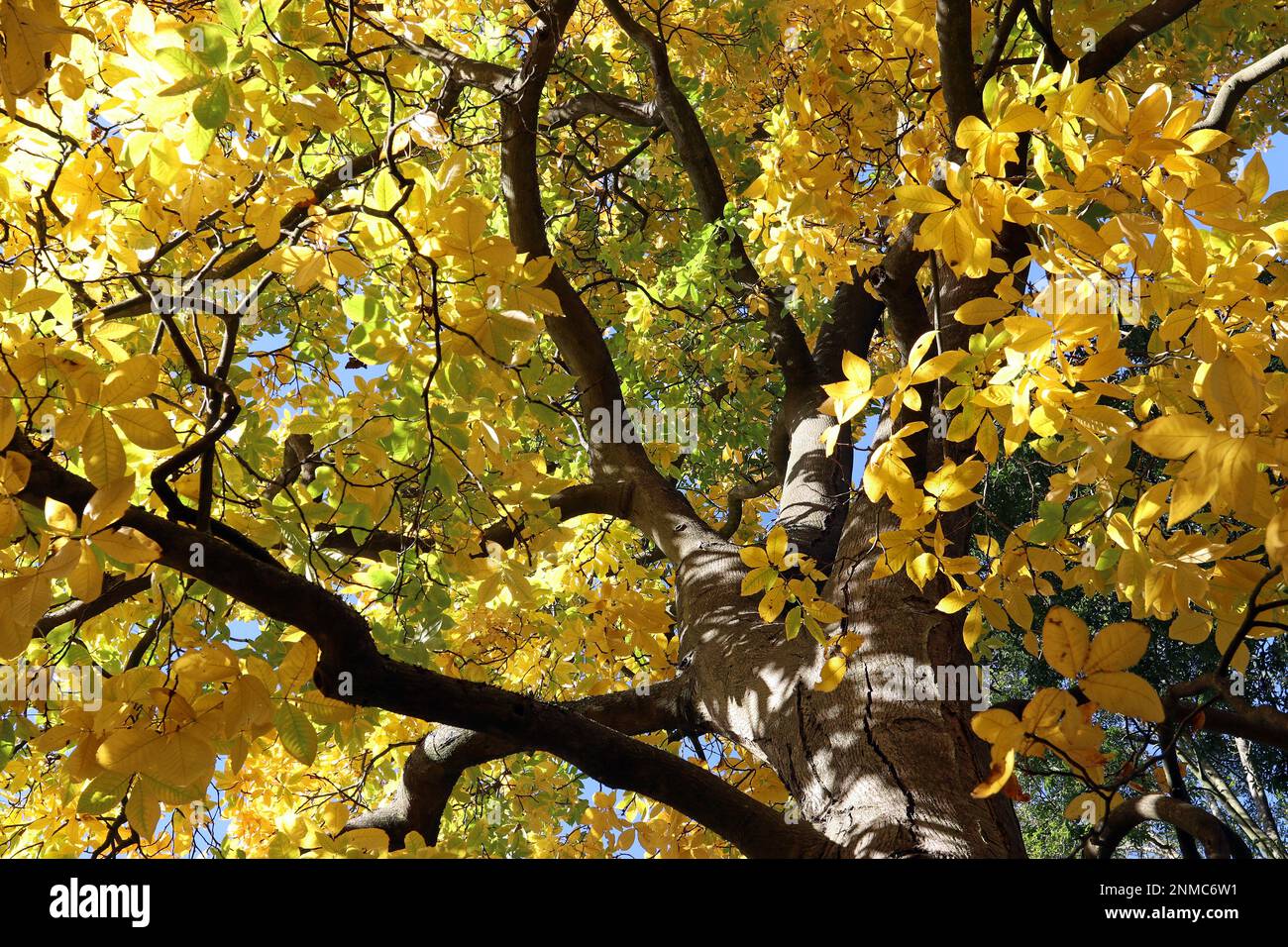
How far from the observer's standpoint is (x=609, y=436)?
481 cm

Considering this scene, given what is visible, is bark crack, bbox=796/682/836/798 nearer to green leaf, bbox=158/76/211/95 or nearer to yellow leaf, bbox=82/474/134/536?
yellow leaf, bbox=82/474/134/536

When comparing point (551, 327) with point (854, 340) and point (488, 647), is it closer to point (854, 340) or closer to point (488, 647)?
point (488, 647)

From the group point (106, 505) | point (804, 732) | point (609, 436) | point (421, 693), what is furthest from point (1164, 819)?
point (609, 436)

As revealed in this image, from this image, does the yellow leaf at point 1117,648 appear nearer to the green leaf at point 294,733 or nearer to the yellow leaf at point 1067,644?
the yellow leaf at point 1067,644

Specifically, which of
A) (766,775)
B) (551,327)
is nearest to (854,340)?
(551,327)

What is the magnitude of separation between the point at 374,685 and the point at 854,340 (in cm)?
473

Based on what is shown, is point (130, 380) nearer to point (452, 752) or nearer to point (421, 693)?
point (421, 693)

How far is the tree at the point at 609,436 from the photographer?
1694 millimetres

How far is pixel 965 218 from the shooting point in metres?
2.02

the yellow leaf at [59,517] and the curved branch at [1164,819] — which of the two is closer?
the yellow leaf at [59,517]

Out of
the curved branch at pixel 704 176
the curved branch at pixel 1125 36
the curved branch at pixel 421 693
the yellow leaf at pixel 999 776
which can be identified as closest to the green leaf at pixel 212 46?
the curved branch at pixel 421 693

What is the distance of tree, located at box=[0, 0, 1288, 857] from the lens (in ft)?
5.56

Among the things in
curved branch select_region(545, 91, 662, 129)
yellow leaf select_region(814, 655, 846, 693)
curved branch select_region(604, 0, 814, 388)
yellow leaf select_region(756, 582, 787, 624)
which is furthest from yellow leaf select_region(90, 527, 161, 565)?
curved branch select_region(545, 91, 662, 129)
